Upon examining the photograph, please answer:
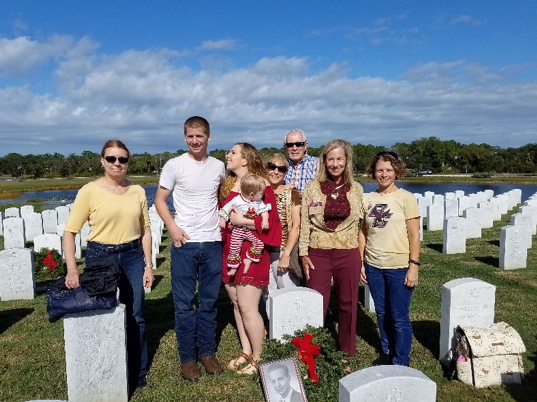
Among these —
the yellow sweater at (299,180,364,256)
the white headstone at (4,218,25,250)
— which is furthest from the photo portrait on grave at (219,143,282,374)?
the white headstone at (4,218,25,250)

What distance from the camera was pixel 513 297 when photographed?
6.82 meters

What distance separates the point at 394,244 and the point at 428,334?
1.99m

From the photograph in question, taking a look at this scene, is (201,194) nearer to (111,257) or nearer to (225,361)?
(111,257)

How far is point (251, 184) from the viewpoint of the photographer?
392cm

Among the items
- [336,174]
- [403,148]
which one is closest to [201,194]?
[336,174]

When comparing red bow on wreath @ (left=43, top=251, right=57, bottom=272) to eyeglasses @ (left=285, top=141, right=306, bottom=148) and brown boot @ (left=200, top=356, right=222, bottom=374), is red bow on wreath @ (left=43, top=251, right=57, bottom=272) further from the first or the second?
eyeglasses @ (left=285, top=141, right=306, bottom=148)

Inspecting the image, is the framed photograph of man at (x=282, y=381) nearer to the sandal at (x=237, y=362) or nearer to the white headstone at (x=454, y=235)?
the sandal at (x=237, y=362)

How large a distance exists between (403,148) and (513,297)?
278ft

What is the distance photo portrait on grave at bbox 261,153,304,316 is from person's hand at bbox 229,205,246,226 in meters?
0.61

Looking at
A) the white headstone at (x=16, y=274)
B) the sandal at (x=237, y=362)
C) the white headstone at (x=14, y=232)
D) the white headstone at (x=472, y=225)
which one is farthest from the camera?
the white headstone at (x=472, y=225)

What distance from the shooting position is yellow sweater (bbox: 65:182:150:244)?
3.65 m

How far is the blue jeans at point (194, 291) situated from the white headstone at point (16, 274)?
457 centimetres

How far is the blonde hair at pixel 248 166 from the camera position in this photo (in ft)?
13.7

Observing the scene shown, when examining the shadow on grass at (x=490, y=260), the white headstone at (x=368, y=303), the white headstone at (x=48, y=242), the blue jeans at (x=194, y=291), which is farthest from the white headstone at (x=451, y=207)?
the blue jeans at (x=194, y=291)
